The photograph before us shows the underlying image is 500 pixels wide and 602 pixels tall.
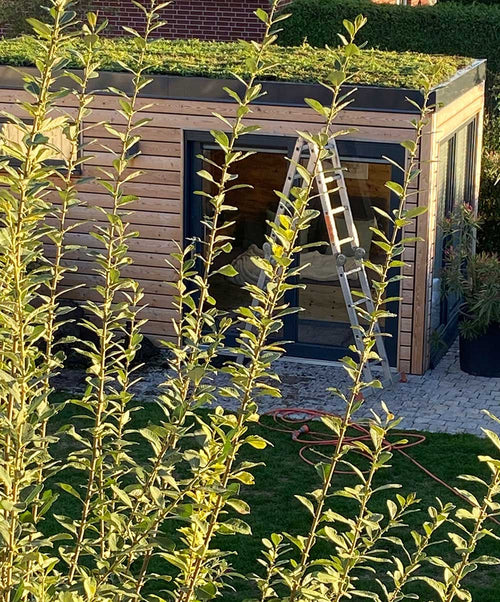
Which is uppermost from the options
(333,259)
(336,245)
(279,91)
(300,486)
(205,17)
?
(205,17)

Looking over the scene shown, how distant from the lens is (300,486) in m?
8.27

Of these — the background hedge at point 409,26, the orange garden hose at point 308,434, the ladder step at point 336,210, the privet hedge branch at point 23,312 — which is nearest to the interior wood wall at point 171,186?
the ladder step at point 336,210

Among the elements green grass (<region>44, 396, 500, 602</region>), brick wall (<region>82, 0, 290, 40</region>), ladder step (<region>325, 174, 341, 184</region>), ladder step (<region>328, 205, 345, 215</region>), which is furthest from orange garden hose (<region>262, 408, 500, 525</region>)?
brick wall (<region>82, 0, 290, 40</region>)

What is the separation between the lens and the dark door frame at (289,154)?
33.2 feet

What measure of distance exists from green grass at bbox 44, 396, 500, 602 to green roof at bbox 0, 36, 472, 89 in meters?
3.20

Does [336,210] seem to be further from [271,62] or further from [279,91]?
[271,62]

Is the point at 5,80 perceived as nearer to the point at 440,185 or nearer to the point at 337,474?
the point at 440,185

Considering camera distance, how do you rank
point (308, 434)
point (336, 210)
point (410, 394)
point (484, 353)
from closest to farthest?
point (308, 434), point (336, 210), point (410, 394), point (484, 353)

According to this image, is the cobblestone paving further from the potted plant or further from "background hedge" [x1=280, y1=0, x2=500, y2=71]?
"background hedge" [x1=280, y1=0, x2=500, y2=71]

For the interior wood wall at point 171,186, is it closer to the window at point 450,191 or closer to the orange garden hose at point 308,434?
the window at point 450,191

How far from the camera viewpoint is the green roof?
10398mm

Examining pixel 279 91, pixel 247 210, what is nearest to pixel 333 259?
pixel 247 210

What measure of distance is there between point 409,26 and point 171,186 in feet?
26.5

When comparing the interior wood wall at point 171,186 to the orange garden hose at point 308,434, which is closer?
the orange garden hose at point 308,434
